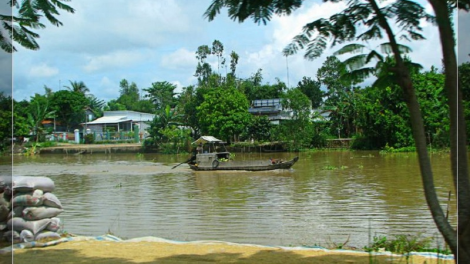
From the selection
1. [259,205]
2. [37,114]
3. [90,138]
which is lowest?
[259,205]

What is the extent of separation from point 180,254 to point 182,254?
0.07ft

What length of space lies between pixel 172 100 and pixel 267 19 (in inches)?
1577

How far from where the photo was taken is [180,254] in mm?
4594

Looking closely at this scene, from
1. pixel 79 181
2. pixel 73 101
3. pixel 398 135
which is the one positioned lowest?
pixel 79 181

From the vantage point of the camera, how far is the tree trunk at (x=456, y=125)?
3174mm

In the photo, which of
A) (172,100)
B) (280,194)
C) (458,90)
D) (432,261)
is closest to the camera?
(458,90)

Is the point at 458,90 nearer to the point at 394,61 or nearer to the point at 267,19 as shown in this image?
the point at 394,61

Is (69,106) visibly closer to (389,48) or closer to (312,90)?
(312,90)

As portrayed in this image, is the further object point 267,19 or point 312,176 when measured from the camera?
point 312,176

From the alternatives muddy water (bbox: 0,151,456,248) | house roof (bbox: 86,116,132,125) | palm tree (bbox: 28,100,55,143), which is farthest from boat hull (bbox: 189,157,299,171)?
house roof (bbox: 86,116,132,125)

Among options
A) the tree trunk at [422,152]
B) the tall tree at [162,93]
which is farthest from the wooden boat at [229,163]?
the tall tree at [162,93]

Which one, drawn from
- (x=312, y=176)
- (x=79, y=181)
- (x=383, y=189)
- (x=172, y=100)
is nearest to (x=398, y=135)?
(x=312, y=176)

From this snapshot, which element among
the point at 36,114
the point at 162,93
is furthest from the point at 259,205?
the point at 162,93

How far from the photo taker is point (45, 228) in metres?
5.33
